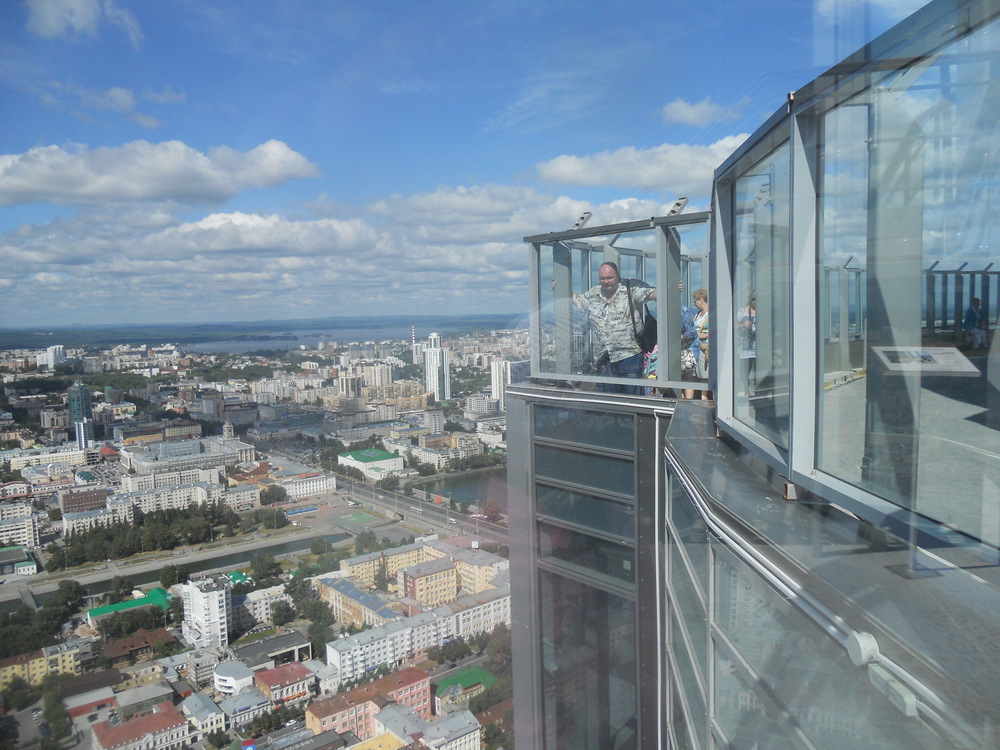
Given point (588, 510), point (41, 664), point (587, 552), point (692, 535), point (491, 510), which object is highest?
point (692, 535)

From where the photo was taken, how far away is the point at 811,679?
51cm

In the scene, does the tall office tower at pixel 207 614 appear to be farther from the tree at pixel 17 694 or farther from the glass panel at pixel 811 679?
the glass panel at pixel 811 679

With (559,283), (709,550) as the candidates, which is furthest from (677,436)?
(559,283)

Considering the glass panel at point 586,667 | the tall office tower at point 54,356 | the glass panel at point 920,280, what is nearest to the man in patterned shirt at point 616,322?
the glass panel at point 586,667

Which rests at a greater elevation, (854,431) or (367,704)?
(854,431)

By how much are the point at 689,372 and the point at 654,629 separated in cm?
86

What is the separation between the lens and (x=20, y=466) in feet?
22.4

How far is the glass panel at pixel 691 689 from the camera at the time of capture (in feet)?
2.89

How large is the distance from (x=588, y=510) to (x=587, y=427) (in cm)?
31

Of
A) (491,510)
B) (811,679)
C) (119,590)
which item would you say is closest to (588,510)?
(811,679)

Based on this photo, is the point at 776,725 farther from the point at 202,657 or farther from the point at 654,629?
the point at 202,657

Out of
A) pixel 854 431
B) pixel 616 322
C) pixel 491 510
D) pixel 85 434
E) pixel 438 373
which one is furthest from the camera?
pixel 438 373

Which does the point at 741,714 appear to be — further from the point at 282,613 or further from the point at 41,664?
the point at 282,613

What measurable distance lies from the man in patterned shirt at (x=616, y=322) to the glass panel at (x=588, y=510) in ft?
1.41
